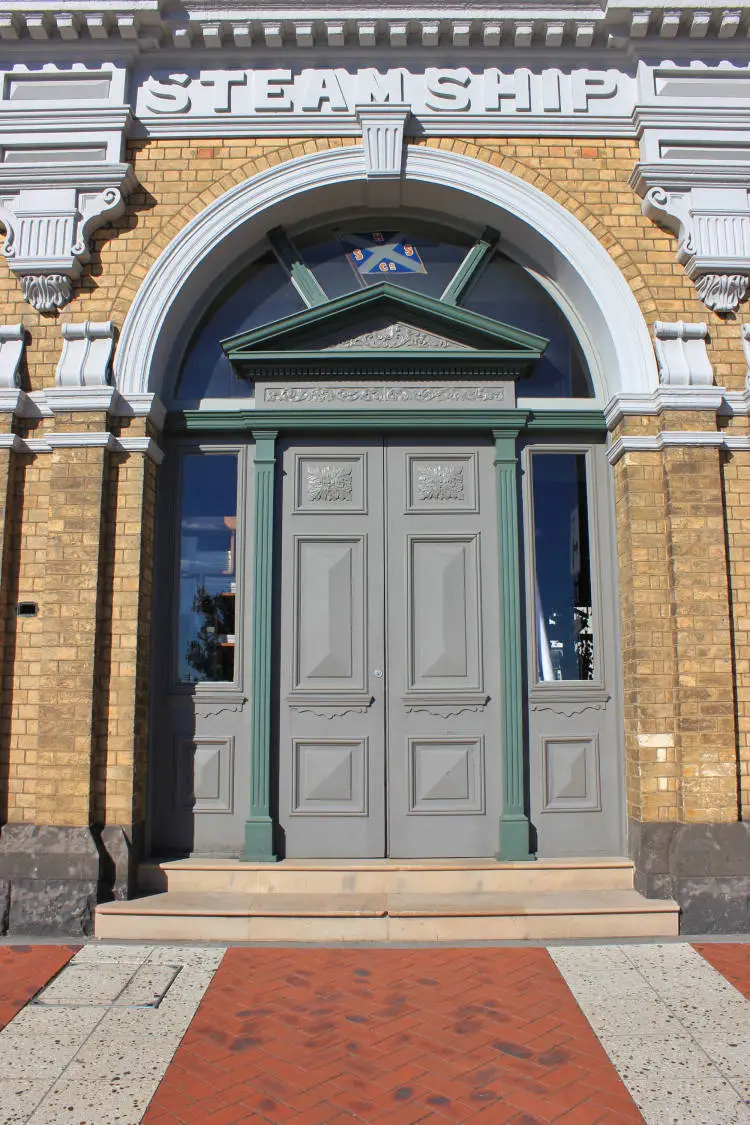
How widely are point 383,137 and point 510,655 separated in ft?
12.1

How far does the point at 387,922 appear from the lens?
16.4 feet

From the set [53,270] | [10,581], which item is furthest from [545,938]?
[53,270]

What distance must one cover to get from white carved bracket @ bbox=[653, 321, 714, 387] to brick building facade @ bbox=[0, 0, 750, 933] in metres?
0.02

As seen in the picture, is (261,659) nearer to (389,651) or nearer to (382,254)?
(389,651)

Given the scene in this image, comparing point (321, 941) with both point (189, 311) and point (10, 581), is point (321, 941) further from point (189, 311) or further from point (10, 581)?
point (189, 311)

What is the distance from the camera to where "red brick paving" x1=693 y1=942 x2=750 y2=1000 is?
14.3ft

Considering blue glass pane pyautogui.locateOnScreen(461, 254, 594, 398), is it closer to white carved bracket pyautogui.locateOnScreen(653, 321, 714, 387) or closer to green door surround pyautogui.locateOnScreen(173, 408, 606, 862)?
green door surround pyautogui.locateOnScreen(173, 408, 606, 862)

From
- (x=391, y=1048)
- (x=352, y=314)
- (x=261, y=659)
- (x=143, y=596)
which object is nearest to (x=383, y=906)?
(x=391, y=1048)

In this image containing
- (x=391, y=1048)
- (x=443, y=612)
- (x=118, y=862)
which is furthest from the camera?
(x=443, y=612)

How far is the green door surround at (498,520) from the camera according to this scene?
18.6ft

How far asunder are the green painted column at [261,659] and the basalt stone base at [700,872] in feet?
7.82

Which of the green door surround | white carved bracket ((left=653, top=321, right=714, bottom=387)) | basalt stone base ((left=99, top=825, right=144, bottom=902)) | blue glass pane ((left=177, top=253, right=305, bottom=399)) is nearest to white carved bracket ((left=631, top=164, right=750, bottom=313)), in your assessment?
white carved bracket ((left=653, top=321, right=714, bottom=387))

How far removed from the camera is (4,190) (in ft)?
19.6

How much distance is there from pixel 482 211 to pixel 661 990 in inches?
198
